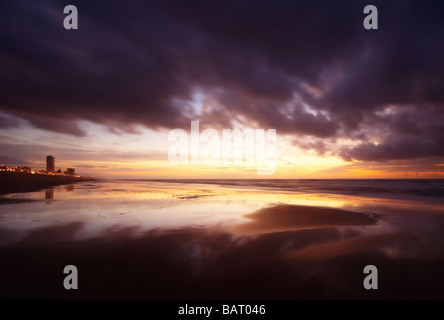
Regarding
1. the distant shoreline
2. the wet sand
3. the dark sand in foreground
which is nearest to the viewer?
the dark sand in foreground

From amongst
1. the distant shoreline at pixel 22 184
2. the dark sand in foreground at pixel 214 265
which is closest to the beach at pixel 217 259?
the dark sand in foreground at pixel 214 265

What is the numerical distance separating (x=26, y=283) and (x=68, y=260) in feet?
A: 3.92

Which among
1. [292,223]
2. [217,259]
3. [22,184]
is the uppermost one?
[217,259]

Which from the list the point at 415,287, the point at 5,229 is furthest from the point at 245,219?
the point at 5,229

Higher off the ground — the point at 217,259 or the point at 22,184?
the point at 217,259

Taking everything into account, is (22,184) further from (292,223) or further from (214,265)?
(214,265)

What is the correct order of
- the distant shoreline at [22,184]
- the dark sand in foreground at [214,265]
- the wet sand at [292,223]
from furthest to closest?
the distant shoreline at [22,184] < the wet sand at [292,223] < the dark sand in foreground at [214,265]

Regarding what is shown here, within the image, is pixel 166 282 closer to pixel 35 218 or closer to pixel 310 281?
pixel 310 281

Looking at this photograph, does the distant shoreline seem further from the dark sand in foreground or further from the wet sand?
the wet sand

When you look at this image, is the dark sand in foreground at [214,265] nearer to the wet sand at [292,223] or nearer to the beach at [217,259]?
the beach at [217,259]

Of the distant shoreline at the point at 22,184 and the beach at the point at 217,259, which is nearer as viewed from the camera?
the beach at the point at 217,259

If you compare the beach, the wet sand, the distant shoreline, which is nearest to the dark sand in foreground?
the beach

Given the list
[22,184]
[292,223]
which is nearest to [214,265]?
[292,223]

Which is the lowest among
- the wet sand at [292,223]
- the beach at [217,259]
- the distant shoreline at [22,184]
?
the distant shoreline at [22,184]
